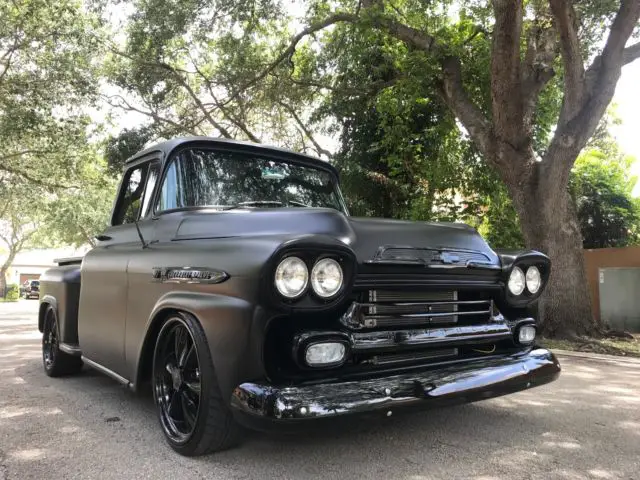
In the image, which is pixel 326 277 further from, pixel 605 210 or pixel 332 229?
pixel 605 210

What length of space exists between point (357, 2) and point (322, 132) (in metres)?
4.82

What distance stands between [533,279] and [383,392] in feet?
5.17

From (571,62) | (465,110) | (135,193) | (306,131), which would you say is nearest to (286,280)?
(135,193)

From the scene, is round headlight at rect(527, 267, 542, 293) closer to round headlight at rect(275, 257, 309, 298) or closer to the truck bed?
round headlight at rect(275, 257, 309, 298)

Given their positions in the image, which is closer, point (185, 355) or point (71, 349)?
point (185, 355)

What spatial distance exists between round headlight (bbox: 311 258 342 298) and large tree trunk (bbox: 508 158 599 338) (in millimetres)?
6516

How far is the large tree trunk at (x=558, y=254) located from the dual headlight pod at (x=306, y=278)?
6.53 meters

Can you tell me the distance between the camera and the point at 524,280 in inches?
138

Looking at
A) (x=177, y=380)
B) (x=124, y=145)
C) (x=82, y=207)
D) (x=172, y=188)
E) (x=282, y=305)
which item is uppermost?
(x=124, y=145)

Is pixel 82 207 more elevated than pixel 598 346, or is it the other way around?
pixel 82 207

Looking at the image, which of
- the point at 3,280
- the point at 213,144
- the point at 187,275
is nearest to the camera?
the point at 187,275

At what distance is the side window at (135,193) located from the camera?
13.1 ft

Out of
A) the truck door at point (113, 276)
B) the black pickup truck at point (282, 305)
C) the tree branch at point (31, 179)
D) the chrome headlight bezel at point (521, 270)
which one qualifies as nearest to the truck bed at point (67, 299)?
the truck door at point (113, 276)

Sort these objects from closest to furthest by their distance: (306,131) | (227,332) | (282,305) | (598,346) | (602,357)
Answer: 1. (282,305)
2. (227,332)
3. (602,357)
4. (598,346)
5. (306,131)
